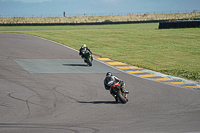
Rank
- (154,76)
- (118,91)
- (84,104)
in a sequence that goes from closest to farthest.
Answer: (84,104) → (118,91) → (154,76)

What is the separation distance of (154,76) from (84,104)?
26.8 ft

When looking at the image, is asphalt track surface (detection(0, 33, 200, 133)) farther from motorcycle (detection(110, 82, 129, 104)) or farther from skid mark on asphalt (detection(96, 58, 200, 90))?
skid mark on asphalt (detection(96, 58, 200, 90))

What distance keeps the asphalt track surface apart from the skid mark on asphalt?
3.20 feet

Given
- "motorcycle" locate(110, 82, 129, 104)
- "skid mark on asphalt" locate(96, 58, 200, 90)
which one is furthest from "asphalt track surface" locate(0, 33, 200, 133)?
"skid mark on asphalt" locate(96, 58, 200, 90)

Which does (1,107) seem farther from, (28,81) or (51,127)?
(28,81)

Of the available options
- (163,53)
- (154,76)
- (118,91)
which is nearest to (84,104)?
(118,91)

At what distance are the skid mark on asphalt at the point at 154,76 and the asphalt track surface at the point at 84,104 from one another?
98 cm

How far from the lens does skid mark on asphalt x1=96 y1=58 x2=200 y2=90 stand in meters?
16.7

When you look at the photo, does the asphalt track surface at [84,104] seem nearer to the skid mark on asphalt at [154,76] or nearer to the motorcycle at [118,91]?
the motorcycle at [118,91]

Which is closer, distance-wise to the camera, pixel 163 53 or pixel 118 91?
pixel 118 91

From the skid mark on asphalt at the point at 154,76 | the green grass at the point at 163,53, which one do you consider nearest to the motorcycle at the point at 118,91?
the skid mark on asphalt at the point at 154,76

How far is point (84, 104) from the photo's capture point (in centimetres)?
1186

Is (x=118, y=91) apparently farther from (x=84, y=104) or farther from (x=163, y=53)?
(x=163, y=53)

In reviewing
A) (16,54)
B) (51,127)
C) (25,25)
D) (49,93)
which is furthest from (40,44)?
(25,25)
